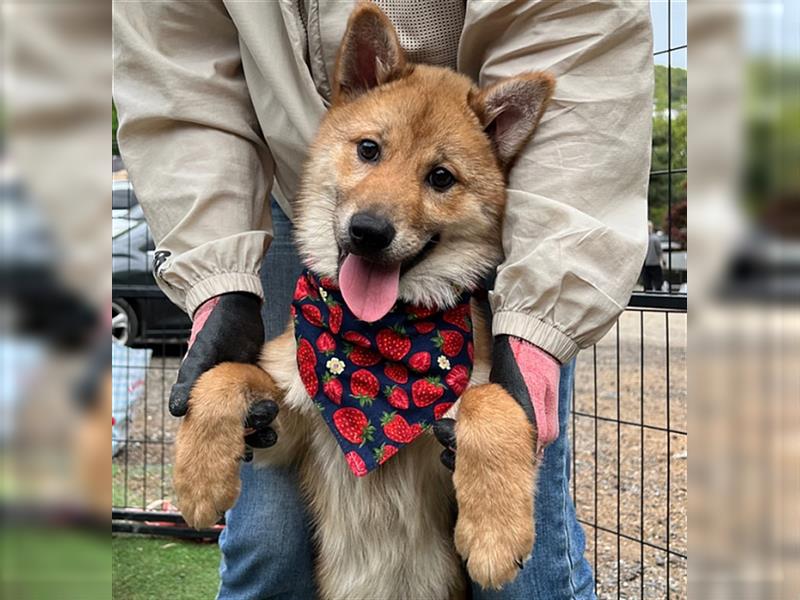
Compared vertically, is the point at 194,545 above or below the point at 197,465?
below

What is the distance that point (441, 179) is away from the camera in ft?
6.62

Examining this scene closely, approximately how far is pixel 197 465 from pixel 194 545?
2.96 m

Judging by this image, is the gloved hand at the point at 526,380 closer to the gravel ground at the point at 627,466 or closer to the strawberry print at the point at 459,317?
the strawberry print at the point at 459,317

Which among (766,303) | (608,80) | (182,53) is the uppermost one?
(182,53)

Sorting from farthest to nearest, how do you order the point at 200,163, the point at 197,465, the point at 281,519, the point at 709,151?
the point at 281,519, the point at 200,163, the point at 197,465, the point at 709,151

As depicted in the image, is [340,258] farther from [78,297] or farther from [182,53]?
[78,297]

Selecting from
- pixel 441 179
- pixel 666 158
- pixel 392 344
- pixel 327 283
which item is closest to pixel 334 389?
pixel 392 344

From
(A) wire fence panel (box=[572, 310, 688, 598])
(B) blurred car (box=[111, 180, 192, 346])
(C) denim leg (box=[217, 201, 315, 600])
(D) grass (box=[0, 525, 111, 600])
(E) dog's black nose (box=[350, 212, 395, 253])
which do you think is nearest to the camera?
(D) grass (box=[0, 525, 111, 600])

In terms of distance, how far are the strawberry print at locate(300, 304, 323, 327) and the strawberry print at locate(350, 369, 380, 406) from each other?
0.15 metres

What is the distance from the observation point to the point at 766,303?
1.86 feet

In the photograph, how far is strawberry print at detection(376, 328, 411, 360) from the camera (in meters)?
1.87

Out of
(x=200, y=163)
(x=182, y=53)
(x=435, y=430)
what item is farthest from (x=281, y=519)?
(x=182, y=53)

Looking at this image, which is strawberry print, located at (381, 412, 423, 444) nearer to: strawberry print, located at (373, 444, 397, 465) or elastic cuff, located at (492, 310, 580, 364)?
strawberry print, located at (373, 444, 397, 465)

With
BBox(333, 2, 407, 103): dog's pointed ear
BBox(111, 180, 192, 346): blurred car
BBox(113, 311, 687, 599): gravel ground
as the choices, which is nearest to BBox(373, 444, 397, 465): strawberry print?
BBox(333, 2, 407, 103): dog's pointed ear
